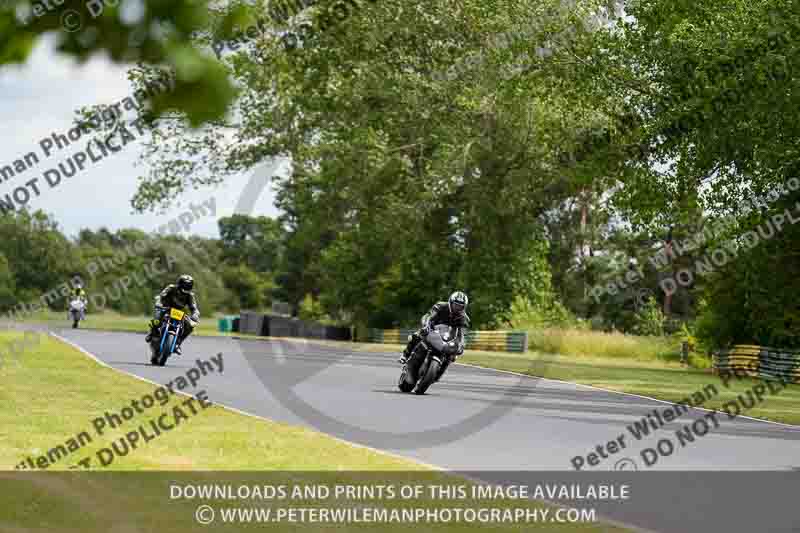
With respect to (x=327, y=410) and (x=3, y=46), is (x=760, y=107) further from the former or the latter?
(x=3, y=46)

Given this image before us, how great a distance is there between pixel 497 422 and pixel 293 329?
50862 mm

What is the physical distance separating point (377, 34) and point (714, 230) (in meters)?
19.6

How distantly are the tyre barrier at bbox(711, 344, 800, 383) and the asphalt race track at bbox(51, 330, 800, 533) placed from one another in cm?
1088

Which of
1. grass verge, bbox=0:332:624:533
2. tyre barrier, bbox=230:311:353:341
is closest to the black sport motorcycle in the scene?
grass verge, bbox=0:332:624:533

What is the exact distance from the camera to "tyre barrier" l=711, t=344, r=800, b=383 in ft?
118

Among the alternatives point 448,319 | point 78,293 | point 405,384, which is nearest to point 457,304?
point 448,319

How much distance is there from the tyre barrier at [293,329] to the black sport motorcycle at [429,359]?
44811 millimetres

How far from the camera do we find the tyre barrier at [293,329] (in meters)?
66.2

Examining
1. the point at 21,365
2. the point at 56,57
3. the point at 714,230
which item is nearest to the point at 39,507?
the point at 56,57

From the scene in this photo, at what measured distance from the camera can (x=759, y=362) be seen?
37938mm

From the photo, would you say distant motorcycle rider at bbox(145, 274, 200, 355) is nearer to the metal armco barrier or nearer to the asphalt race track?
the asphalt race track

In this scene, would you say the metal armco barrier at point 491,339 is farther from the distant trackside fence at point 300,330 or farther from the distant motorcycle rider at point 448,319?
the distant motorcycle rider at point 448,319

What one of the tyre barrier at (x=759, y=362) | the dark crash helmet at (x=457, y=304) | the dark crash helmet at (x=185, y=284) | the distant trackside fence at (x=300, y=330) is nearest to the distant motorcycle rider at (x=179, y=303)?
the dark crash helmet at (x=185, y=284)

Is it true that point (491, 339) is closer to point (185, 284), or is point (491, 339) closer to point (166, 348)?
point (166, 348)
